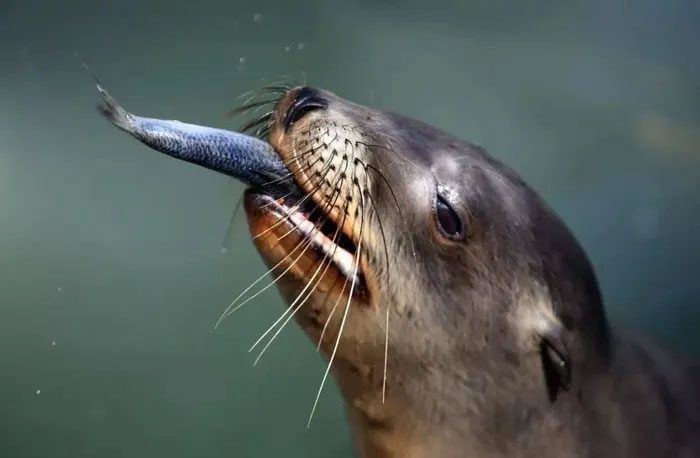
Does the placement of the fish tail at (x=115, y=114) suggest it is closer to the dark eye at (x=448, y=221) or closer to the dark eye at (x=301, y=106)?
the dark eye at (x=301, y=106)

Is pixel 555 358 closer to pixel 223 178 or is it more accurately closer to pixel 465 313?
pixel 465 313

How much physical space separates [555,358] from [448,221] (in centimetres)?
24

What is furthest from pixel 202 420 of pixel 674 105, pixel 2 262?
pixel 674 105

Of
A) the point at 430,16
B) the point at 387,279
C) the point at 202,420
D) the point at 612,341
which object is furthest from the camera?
the point at 430,16

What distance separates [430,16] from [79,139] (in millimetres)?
1111

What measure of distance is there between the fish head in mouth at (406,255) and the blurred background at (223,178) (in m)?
0.75

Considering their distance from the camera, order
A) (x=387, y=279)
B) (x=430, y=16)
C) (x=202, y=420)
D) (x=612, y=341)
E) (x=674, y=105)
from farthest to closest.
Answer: (x=430, y=16), (x=674, y=105), (x=202, y=420), (x=612, y=341), (x=387, y=279)

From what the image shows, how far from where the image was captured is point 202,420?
6.47ft

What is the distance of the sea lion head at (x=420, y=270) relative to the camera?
3.35ft

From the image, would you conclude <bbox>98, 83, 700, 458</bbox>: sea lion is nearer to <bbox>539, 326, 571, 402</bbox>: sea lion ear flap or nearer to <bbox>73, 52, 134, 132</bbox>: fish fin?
<bbox>539, 326, 571, 402</bbox>: sea lion ear flap

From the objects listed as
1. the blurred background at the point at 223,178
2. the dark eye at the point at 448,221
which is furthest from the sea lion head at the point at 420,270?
the blurred background at the point at 223,178

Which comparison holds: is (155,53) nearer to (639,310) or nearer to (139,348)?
(139,348)

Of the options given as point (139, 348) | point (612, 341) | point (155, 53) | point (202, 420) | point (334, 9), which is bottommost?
point (202, 420)

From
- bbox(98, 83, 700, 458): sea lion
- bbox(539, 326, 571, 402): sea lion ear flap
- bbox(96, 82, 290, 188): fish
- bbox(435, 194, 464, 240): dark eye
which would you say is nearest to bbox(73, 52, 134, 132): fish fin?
bbox(96, 82, 290, 188): fish
